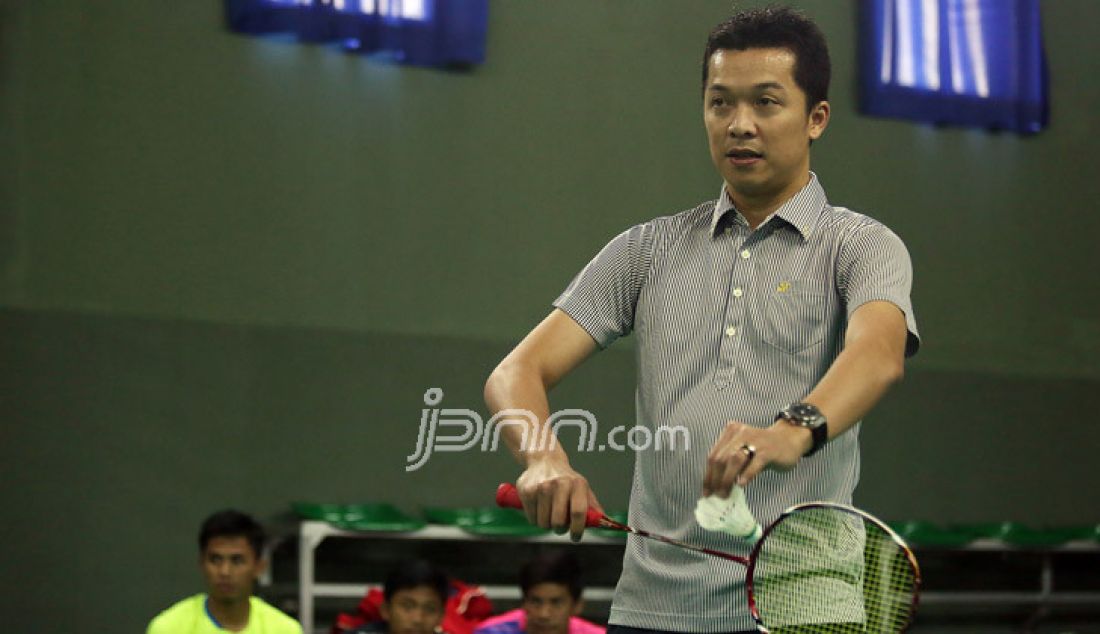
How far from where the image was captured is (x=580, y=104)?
868 centimetres

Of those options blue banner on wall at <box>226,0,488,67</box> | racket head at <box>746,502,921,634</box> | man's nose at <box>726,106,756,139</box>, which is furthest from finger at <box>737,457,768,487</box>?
blue banner on wall at <box>226,0,488,67</box>

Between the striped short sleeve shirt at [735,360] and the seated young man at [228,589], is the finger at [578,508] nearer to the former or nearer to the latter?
the striped short sleeve shirt at [735,360]

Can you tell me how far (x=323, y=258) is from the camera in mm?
8008

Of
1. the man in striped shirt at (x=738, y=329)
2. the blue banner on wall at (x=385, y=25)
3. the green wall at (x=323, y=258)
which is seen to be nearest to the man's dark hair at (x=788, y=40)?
the man in striped shirt at (x=738, y=329)

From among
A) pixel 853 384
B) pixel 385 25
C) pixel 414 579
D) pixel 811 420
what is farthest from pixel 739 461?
pixel 385 25

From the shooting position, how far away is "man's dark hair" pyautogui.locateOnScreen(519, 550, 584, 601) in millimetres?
6832

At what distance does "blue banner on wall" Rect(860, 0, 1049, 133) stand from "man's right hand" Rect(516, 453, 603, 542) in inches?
296

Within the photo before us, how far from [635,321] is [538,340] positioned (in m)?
0.19

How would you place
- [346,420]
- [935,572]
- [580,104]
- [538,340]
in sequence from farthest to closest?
[935,572]
[580,104]
[346,420]
[538,340]

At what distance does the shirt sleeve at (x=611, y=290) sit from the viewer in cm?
275

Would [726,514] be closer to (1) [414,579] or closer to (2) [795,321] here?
(2) [795,321]

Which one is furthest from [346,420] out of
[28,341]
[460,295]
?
[28,341]

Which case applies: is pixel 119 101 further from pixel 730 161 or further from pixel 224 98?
pixel 730 161

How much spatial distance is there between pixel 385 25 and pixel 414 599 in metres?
3.33
